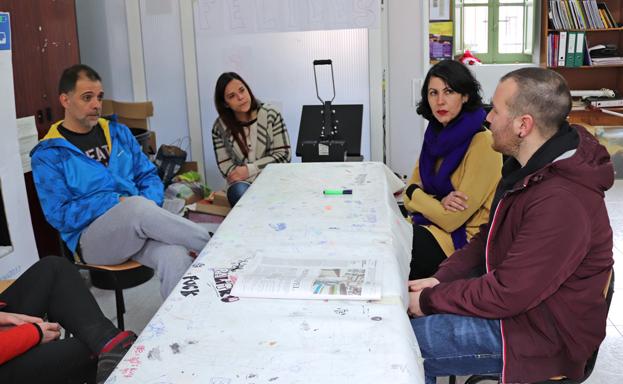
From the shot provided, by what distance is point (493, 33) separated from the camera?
21.8 feet

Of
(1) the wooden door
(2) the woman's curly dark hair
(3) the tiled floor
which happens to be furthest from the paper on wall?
(2) the woman's curly dark hair

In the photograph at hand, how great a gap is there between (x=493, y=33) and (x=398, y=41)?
8.34ft

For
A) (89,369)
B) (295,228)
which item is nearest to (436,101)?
(295,228)

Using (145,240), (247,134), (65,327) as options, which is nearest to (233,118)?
(247,134)

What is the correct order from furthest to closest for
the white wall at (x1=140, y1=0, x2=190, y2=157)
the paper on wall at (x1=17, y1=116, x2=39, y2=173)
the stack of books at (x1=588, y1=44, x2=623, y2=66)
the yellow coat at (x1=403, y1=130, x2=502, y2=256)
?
the stack of books at (x1=588, y1=44, x2=623, y2=66), the white wall at (x1=140, y1=0, x2=190, y2=157), the paper on wall at (x1=17, y1=116, x2=39, y2=173), the yellow coat at (x1=403, y1=130, x2=502, y2=256)

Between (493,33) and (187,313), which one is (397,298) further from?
(493,33)

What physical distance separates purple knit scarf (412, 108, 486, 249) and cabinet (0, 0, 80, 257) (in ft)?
6.46

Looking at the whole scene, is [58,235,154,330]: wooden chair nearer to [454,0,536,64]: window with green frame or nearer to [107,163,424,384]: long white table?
[107,163,424,384]: long white table

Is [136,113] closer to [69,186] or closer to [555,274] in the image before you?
[69,186]

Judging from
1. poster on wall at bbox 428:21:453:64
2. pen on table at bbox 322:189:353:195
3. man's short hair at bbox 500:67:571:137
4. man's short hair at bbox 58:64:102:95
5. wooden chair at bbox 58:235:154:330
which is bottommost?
wooden chair at bbox 58:235:154:330

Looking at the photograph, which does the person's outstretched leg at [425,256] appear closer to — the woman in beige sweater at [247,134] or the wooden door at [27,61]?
the woman in beige sweater at [247,134]

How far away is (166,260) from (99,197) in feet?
1.47

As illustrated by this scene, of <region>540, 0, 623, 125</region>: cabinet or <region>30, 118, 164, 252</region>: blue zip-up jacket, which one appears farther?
<region>540, 0, 623, 125</region>: cabinet

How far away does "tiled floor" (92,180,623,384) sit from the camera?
244 cm
